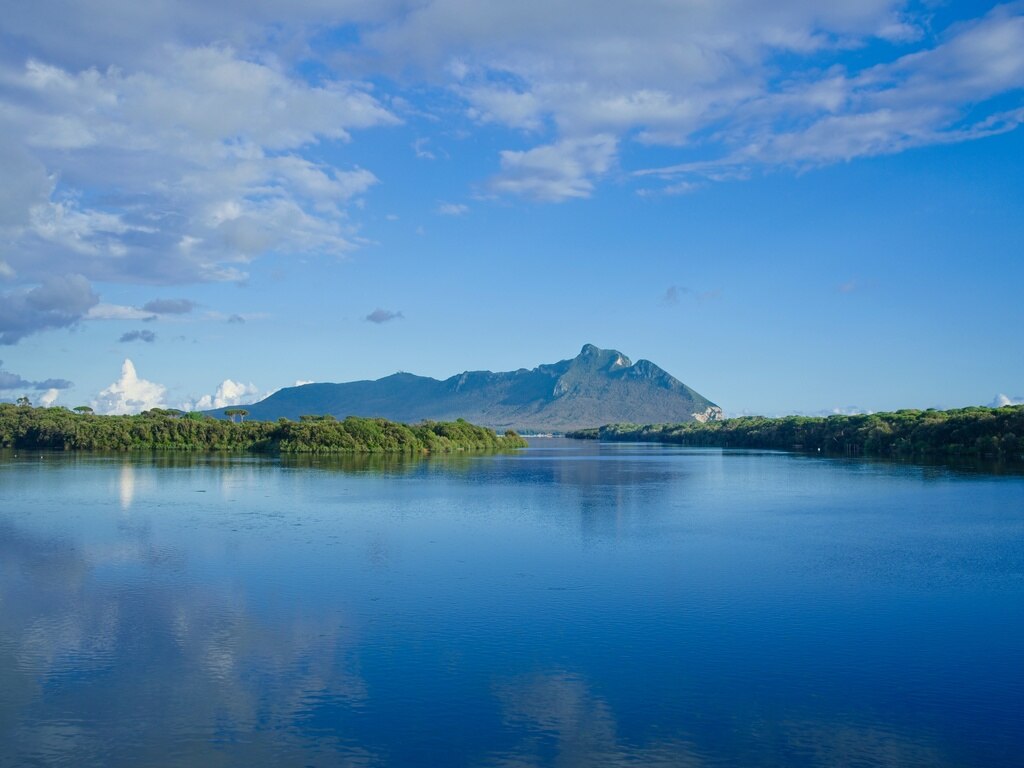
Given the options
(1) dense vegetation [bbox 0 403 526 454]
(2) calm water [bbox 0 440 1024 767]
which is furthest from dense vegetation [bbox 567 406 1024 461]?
(1) dense vegetation [bbox 0 403 526 454]

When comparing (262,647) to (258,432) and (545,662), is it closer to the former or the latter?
(545,662)

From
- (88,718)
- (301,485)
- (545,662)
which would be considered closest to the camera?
(88,718)

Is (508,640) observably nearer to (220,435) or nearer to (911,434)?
(911,434)

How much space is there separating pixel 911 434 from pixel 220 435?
294 feet

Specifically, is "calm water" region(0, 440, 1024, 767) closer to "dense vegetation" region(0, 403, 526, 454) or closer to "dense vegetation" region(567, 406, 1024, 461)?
"dense vegetation" region(567, 406, 1024, 461)

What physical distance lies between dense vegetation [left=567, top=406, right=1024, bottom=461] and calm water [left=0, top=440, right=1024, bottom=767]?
52.1m

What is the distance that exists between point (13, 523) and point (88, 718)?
26.3 metres

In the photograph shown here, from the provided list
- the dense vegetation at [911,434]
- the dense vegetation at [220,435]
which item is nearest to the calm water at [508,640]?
the dense vegetation at [911,434]

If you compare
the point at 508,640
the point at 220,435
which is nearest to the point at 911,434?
the point at 220,435

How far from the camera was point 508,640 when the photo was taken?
58.3 feet

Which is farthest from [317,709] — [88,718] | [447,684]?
[88,718]

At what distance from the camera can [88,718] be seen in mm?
13336

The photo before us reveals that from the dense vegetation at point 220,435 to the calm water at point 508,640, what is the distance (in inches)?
2646

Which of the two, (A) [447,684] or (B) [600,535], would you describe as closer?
(A) [447,684]
